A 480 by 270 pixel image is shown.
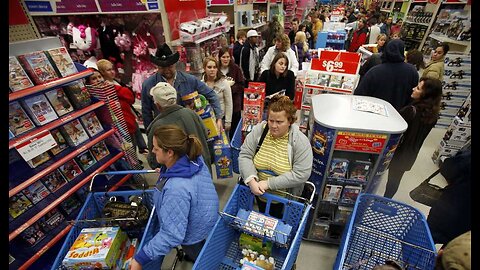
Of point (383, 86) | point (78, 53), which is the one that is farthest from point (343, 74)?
point (78, 53)

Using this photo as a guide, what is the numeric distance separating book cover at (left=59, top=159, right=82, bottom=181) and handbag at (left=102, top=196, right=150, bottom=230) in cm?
57

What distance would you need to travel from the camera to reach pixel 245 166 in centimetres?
215

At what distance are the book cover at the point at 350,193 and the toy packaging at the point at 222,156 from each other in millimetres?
1506

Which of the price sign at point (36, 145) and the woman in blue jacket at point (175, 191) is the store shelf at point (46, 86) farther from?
the woman in blue jacket at point (175, 191)

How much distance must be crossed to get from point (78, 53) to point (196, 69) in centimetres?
298

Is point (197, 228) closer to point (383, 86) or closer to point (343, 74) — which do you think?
point (343, 74)

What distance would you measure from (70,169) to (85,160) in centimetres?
18

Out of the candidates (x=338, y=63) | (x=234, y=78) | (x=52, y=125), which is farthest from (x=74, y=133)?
(x=338, y=63)

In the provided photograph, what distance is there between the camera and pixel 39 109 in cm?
207

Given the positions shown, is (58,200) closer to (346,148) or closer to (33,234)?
(33,234)

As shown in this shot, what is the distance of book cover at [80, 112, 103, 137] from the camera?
8.42 feet

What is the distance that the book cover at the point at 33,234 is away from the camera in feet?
7.13

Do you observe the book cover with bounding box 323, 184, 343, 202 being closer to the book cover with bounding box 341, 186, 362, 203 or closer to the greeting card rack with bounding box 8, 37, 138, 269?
the book cover with bounding box 341, 186, 362, 203

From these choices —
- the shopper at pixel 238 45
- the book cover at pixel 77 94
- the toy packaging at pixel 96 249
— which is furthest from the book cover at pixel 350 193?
the shopper at pixel 238 45
